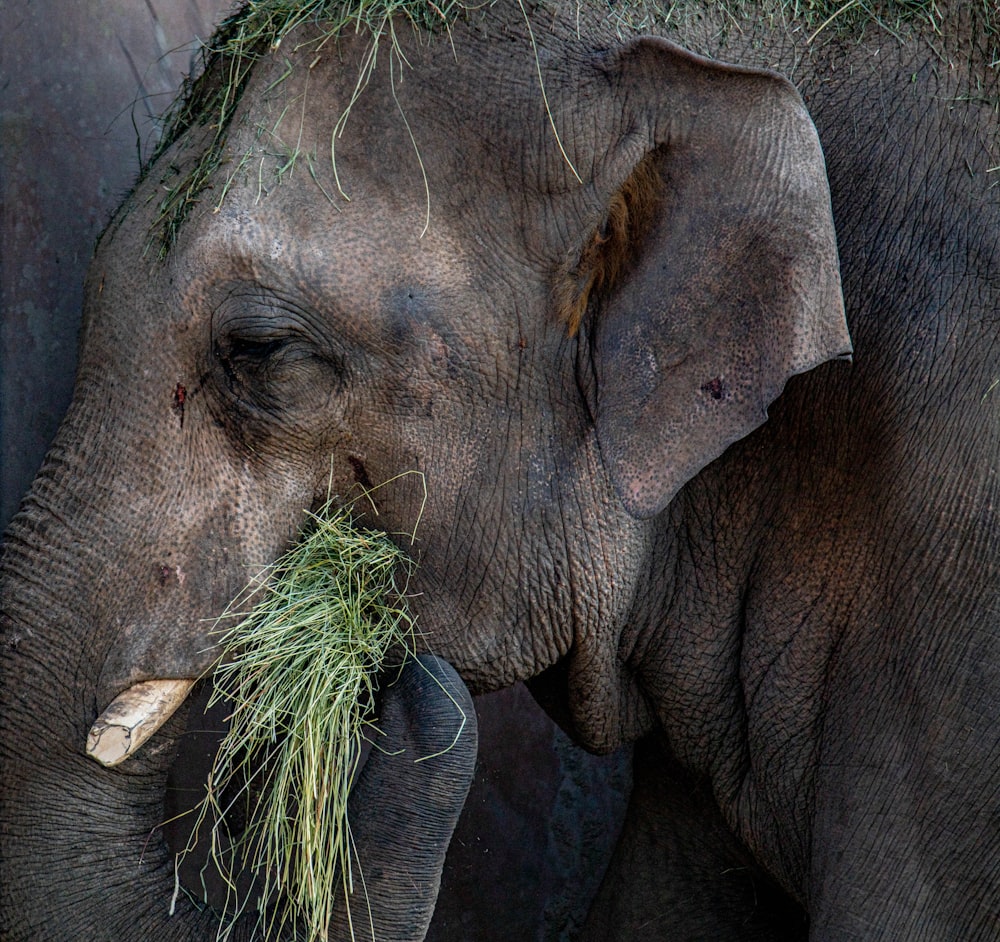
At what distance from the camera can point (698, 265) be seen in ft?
7.65

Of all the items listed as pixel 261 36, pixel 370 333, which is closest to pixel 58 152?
pixel 261 36

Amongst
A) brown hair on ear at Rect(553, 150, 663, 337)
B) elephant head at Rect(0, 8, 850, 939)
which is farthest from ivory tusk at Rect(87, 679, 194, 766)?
brown hair on ear at Rect(553, 150, 663, 337)

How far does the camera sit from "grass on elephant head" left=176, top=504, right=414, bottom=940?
2352 millimetres

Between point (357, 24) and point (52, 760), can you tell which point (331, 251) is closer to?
point (357, 24)

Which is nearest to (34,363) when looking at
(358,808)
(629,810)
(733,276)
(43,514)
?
(43,514)

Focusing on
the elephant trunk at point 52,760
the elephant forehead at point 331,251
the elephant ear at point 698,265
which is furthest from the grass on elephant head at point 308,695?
the elephant ear at point 698,265

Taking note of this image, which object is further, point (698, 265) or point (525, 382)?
point (525, 382)

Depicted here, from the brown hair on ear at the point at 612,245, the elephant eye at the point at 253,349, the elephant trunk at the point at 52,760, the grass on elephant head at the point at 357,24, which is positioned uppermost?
the grass on elephant head at the point at 357,24

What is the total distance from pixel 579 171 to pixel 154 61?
1364 millimetres

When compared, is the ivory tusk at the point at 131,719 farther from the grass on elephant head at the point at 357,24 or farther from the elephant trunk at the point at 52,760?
the grass on elephant head at the point at 357,24

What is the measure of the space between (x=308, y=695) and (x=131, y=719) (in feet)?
1.03

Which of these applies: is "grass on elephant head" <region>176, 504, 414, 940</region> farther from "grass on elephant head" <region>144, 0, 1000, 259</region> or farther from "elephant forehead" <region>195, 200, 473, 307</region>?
"grass on elephant head" <region>144, 0, 1000, 259</region>

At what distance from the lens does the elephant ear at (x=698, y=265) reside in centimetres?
226

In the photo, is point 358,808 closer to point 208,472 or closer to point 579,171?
point 208,472
